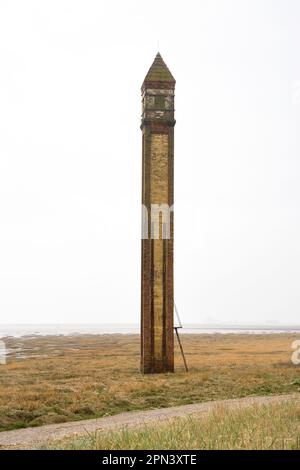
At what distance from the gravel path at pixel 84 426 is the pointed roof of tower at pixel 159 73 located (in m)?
13.5

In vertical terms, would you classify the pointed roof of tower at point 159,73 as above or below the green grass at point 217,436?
above

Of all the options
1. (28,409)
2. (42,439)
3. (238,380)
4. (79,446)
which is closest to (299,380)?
(238,380)

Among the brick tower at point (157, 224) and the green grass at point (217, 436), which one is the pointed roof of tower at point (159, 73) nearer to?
the brick tower at point (157, 224)

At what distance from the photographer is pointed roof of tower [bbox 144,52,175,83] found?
2344 centimetres

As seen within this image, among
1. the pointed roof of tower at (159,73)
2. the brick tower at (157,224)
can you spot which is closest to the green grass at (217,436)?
the brick tower at (157,224)

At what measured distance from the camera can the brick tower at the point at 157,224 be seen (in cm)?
2264

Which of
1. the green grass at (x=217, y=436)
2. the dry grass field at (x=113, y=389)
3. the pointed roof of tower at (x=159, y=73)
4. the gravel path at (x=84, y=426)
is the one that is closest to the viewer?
the green grass at (x=217, y=436)

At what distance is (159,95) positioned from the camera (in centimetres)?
2339

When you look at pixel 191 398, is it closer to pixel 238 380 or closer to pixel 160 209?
pixel 238 380

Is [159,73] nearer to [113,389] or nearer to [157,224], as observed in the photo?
[157,224]

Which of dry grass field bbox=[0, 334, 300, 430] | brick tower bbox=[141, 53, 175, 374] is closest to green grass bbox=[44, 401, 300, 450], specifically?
dry grass field bbox=[0, 334, 300, 430]

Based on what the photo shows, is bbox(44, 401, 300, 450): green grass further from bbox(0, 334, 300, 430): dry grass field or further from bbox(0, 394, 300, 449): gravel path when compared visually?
bbox(0, 334, 300, 430): dry grass field

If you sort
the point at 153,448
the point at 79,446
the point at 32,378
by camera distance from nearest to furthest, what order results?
1. the point at 153,448
2. the point at 79,446
3. the point at 32,378
